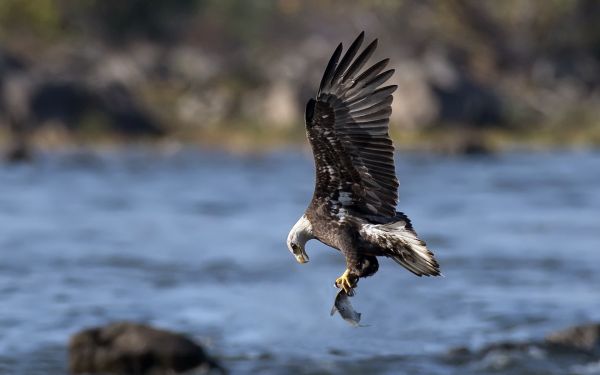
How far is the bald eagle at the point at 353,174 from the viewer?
11.9 metres

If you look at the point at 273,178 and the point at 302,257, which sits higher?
the point at 273,178

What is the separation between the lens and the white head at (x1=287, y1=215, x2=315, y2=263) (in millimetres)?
11781

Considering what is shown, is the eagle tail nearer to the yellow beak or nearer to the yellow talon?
Result: the yellow talon

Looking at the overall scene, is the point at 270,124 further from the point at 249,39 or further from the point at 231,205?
the point at 249,39

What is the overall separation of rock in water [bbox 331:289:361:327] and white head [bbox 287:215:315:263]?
54cm

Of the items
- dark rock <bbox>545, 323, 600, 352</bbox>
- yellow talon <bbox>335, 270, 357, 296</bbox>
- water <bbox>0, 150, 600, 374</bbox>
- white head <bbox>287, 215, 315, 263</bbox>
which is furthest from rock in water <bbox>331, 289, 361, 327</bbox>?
dark rock <bbox>545, 323, 600, 352</bbox>

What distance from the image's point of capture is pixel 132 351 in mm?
22422

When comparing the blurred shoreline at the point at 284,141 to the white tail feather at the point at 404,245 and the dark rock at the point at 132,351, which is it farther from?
the white tail feather at the point at 404,245

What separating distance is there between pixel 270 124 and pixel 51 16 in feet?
73.7

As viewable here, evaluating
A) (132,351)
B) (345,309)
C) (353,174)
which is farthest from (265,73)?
(345,309)

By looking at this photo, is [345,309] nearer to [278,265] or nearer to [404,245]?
[404,245]

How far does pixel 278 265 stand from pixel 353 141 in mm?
25418

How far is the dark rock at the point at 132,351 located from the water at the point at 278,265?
1685 mm

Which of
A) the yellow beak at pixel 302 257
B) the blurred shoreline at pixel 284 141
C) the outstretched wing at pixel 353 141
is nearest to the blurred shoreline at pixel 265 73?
the blurred shoreline at pixel 284 141
